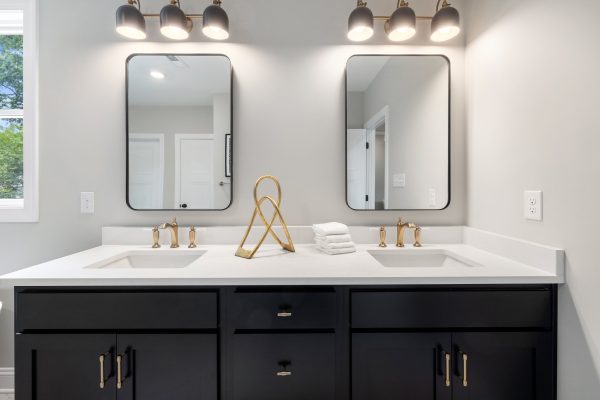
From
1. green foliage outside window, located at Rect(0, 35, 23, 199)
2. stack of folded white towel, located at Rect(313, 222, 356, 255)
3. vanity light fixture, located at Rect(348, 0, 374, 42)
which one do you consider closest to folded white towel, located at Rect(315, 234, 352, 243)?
stack of folded white towel, located at Rect(313, 222, 356, 255)

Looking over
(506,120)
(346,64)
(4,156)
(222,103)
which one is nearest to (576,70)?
(506,120)

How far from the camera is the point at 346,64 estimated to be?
173 centimetres

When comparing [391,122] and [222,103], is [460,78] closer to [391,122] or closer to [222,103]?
[391,122]

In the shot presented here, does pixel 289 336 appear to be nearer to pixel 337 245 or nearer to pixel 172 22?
pixel 337 245

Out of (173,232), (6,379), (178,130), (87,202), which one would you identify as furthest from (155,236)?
(6,379)

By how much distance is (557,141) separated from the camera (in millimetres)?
1100

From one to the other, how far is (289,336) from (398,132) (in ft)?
4.03

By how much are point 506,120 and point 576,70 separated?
377 millimetres

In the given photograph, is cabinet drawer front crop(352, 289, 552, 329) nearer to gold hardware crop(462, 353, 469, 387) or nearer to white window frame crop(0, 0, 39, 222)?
gold hardware crop(462, 353, 469, 387)

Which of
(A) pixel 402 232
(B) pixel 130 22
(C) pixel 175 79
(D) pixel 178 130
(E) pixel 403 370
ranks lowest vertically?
(E) pixel 403 370

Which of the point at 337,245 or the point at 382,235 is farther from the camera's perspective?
the point at 382,235

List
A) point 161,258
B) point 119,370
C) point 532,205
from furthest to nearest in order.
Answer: point 161,258, point 532,205, point 119,370

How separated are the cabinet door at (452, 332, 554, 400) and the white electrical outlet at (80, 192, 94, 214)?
75.2 inches

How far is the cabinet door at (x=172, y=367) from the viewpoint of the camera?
1109 millimetres
